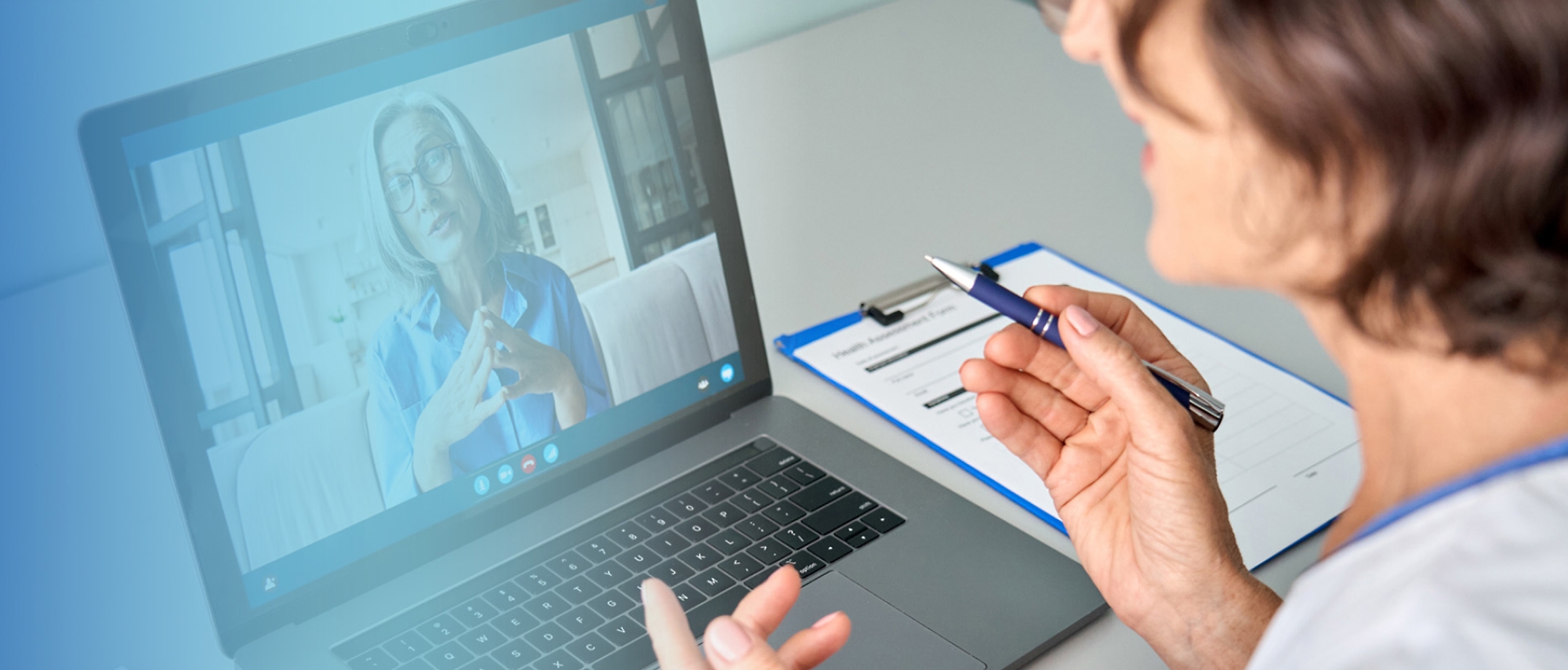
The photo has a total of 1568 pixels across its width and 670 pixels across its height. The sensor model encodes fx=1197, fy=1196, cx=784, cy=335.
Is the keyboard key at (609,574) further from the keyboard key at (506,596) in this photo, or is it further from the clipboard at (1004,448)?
the clipboard at (1004,448)

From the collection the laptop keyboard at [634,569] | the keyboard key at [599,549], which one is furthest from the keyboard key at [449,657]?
the keyboard key at [599,549]

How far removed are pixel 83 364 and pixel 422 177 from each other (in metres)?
0.46

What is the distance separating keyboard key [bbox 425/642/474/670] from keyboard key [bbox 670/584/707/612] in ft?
0.42

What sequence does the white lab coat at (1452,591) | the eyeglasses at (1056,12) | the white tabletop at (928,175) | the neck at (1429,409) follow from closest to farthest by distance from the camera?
the white lab coat at (1452,591) < the neck at (1429,409) < the eyeglasses at (1056,12) < the white tabletop at (928,175)

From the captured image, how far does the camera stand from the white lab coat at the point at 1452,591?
373 millimetres

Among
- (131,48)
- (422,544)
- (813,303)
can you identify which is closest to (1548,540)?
(422,544)

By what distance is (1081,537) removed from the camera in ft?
2.57

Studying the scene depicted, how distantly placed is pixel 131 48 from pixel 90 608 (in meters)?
0.60

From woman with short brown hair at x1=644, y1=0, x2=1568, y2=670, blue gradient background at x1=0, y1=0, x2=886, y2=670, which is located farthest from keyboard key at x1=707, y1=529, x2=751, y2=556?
blue gradient background at x1=0, y1=0, x2=886, y2=670

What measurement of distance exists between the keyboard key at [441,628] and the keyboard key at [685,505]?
0.53 ft

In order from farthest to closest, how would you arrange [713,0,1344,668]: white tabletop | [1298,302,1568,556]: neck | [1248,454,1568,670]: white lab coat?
[713,0,1344,668]: white tabletop
[1298,302,1568,556]: neck
[1248,454,1568,670]: white lab coat

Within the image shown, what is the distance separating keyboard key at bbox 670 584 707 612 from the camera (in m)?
0.74

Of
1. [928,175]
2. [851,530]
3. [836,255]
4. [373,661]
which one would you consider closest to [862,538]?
[851,530]

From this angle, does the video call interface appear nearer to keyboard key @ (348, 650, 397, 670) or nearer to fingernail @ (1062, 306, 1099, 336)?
keyboard key @ (348, 650, 397, 670)
